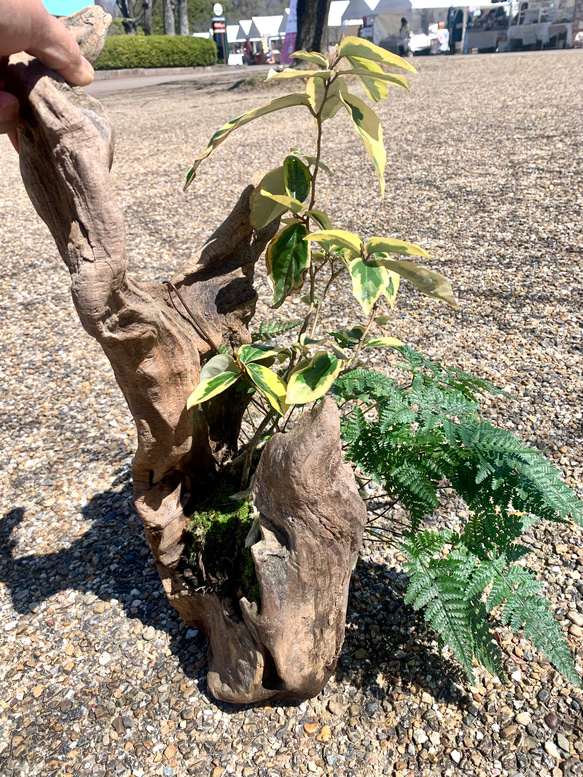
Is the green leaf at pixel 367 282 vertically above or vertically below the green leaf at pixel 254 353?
above

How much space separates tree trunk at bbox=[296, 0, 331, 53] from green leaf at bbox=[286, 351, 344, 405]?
11.8m

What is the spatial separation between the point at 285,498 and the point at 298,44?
493 inches

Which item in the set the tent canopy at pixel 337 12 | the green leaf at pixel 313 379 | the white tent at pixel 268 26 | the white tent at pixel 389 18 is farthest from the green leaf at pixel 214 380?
the white tent at pixel 268 26

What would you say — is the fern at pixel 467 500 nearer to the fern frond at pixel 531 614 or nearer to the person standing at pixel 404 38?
the fern frond at pixel 531 614

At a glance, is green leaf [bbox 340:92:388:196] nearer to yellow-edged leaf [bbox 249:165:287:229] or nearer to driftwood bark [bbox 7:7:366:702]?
yellow-edged leaf [bbox 249:165:287:229]

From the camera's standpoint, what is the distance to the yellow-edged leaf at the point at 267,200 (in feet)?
5.44

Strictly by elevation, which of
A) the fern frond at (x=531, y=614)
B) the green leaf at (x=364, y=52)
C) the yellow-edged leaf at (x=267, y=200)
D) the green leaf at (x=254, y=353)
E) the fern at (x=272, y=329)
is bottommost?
the fern frond at (x=531, y=614)

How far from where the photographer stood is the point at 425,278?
1422 mm

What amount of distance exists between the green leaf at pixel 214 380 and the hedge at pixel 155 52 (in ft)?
81.8

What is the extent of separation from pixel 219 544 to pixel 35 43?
1.45 m

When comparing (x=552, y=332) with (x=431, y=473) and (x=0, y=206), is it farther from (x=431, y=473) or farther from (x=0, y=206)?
(x=0, y=206)

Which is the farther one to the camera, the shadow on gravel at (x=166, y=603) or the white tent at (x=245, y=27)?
the white tent at (x=245, y=27)

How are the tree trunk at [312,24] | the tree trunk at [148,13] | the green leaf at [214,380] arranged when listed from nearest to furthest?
the green leaf at [214,380], the tree trunk at [312,24], the tree trunk at [148,13]

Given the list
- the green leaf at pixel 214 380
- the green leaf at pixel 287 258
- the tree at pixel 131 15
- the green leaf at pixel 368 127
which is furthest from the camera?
the tree at pixel 131 15
